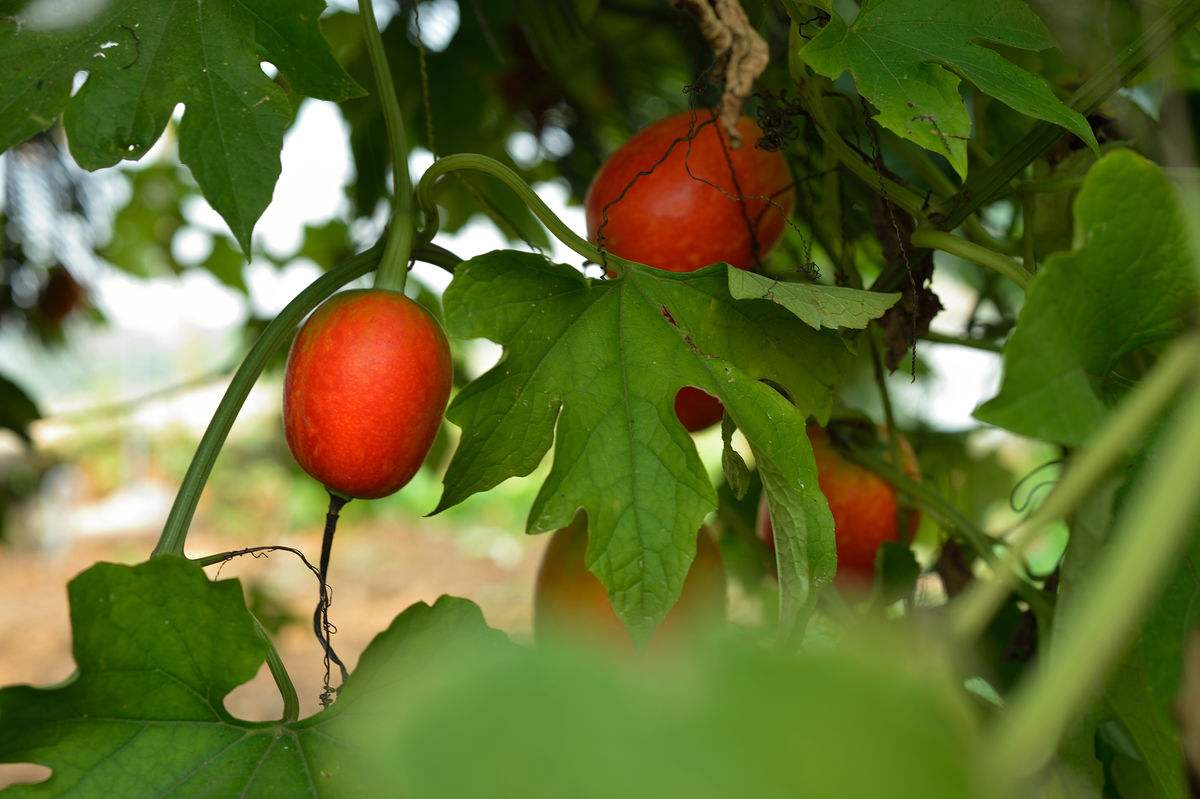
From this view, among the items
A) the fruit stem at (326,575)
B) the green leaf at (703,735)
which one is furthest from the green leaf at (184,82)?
the green leaf at (703,735)

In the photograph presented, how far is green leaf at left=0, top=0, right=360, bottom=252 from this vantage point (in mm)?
651

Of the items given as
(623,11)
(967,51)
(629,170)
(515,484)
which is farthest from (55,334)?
(515,484)

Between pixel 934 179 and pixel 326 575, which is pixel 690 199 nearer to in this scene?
pixel 934 179

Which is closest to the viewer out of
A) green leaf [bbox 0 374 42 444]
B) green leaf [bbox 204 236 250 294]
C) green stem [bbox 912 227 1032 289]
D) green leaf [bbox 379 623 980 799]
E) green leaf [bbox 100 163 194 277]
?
green leaf [bbox 379 623 980 799]

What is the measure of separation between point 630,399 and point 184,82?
348 millimetres

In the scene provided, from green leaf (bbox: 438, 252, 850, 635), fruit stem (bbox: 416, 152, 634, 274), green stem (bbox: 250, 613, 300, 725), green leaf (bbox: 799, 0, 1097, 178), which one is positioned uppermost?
green leaf (bbox: 799, 0, 1097, 178)

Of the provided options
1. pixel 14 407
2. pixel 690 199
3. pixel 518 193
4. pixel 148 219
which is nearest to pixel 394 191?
pixel 518 193

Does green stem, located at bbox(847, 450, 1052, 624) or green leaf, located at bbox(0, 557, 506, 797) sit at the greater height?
green leaf, located at bbox(0, 557, 506, 797)

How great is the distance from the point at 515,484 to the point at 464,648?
242 inches

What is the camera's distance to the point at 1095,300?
46 centimetres

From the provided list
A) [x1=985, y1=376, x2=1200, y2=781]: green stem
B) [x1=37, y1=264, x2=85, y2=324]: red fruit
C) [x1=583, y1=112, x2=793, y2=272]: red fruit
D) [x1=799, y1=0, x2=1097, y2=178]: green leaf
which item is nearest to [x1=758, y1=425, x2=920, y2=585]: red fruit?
[x1=583, y1=112, x2=793, y2=272]: red fruit

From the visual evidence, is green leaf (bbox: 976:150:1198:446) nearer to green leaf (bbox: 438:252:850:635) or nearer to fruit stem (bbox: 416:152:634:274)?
green leaf (bbox: 438:252:850:635)

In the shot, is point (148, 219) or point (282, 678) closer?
point (282, 678)

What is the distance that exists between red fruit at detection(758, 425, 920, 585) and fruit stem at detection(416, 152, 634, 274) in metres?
0.32
